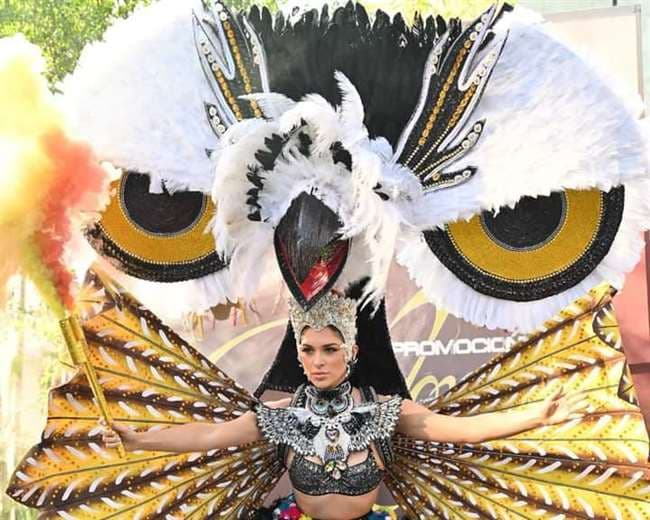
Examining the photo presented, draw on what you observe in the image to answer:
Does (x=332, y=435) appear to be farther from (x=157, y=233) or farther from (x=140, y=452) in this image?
(x=157, y=233)

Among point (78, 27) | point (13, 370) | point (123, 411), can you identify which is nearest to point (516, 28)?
point (123, 411)

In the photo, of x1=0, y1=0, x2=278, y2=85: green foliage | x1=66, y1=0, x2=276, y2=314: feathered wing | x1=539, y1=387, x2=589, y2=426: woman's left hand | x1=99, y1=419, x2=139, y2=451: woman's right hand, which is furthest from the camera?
x1=0, y1=0, x2=278, y2=85: green foliage

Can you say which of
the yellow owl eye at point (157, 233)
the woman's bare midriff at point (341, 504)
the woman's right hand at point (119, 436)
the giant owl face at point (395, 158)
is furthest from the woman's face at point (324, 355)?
the woman's right hand at point (119, 436)

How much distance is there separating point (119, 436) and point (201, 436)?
39cm

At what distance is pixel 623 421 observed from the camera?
3.20 meters

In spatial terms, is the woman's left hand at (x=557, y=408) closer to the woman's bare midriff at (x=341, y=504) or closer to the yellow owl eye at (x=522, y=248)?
the yellow owl eye at (x=522, y=248)

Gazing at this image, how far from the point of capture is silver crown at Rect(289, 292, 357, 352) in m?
3.18

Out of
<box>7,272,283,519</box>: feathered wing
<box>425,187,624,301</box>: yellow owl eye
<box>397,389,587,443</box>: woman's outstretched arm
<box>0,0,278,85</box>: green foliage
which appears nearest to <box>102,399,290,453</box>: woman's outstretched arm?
<box>7,272,283,519</box>: feathered wing

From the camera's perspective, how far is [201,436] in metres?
3.27

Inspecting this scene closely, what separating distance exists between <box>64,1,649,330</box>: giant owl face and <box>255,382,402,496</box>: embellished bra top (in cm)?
43

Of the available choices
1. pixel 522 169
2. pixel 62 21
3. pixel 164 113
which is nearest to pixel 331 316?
pixel 522 169

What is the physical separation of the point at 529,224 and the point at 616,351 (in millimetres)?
551

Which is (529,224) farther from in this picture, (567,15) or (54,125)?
(54,125)

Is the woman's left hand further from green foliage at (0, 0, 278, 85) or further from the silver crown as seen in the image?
green foliage at (0, 0, 278, 85)
